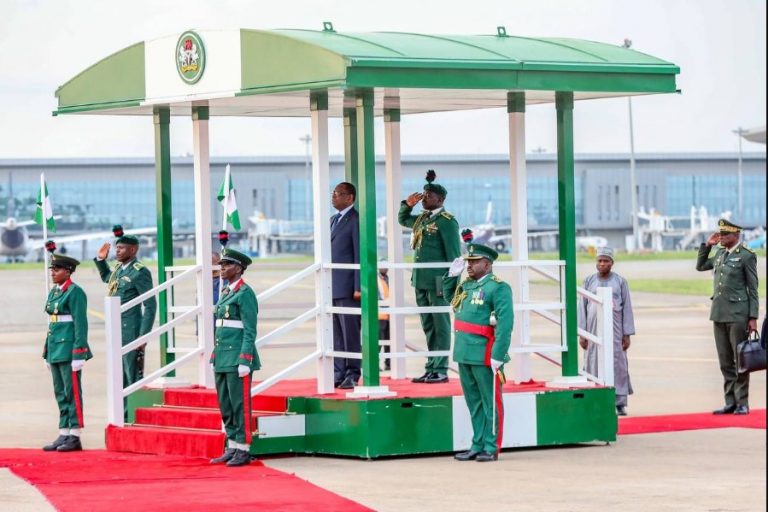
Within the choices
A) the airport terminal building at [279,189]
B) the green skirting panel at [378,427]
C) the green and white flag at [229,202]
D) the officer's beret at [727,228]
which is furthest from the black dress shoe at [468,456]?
the airport terminal building at [279,189]

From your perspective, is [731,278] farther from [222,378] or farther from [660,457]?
[222,378]

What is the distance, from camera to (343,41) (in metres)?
11.1

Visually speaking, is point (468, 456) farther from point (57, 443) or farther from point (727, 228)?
point (727, 228)

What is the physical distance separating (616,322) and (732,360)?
1176mm

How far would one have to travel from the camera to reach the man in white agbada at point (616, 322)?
14148 millimetres

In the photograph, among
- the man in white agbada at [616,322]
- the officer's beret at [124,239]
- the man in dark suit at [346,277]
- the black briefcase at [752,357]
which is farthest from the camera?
the man in white agbada at [616,322]

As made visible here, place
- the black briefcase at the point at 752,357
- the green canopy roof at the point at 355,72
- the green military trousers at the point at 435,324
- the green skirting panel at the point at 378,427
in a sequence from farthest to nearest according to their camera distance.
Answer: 1. the green military trousers at the point at 435,324
2. the green skirting panel at the point at 378,427
3. the green canopy roof at the point at 355,72
4. the black briefcase at the point at 752,357

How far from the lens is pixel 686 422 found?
44.5 ft

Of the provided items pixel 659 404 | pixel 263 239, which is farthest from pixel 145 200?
pixel 659 404

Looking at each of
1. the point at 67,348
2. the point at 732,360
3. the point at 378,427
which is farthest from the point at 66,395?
the point at 732,360

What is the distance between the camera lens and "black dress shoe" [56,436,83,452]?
12.0 meters

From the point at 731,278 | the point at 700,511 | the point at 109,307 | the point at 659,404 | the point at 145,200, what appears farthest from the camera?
the point at 145,200

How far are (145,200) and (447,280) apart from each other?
119m

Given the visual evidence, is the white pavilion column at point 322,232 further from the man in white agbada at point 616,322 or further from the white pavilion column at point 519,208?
the man in white agbada at point 616,322
